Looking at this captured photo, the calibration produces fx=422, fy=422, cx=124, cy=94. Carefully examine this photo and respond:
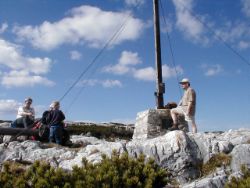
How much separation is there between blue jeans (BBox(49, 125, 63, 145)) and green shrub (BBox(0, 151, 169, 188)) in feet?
18.7

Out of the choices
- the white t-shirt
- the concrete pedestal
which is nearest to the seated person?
the white t-shirt

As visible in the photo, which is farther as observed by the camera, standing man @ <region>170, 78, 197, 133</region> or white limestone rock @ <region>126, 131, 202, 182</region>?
standing man @ <region>170, 78, 197, 133</region>

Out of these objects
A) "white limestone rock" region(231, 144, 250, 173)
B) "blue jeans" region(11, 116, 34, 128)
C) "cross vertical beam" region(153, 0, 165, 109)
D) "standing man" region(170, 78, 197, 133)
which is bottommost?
"white limestone rock" region(231, 144, 250, 173)

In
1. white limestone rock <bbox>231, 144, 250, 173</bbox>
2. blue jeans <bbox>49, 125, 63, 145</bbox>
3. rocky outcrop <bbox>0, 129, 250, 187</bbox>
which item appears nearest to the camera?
white limestone rock <bbox>231, 144, 250, 173</bbox>

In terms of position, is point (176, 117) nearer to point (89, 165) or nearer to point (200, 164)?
point (200, 164)

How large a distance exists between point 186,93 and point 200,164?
3756 millimetres

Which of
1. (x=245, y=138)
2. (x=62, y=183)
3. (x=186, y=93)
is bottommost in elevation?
(x=62, y=183)

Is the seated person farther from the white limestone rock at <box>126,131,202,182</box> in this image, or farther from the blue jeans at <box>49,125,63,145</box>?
the white limestone rock at <box>126,131,202,182</box>

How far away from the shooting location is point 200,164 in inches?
442

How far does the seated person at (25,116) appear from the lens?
1590 centimetres

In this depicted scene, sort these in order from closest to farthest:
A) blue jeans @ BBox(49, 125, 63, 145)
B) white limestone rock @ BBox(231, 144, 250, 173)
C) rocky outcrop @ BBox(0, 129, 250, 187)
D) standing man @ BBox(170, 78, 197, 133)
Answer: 1. white limestone rock @ BBox(231, 144, 250, 173)
2. rocky outcrop @ BBox(0, 129, 250, 187)
3. standing man @ BBox(170, 78, 197, 133)
4. blue jeans @ BBox(49, 125, 63, 145)

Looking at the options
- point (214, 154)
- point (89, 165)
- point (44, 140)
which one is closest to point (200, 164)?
point (214, 154)

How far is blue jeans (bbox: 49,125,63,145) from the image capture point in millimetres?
14672

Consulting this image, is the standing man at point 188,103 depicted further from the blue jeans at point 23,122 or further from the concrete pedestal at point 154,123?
the blue jeans at point 23,122
